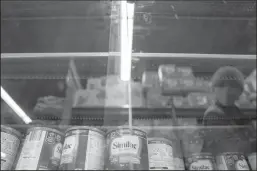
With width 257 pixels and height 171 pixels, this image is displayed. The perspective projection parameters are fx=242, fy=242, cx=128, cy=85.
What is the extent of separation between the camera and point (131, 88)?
5.37 ft

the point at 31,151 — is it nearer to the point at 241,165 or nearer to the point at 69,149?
the point at 69,149

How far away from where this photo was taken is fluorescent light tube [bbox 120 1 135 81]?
4.33 feet

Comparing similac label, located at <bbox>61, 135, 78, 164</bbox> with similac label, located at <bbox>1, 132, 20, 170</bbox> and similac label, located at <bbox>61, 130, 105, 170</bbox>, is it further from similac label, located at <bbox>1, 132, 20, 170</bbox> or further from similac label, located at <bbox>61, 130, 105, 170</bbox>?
similac label, located at <bbox>1, 132, 20, 170</bbox>

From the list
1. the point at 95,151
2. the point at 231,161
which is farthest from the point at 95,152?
the point at 231,161

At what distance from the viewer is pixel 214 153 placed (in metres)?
1.13

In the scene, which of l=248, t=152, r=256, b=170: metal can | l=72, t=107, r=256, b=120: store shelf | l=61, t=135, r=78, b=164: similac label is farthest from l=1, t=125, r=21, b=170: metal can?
l=248, t=152, r=256, b=170: metal can

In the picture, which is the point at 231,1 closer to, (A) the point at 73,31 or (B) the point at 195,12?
(B) the point at 195,12

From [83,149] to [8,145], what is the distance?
Answer: 1.08ft

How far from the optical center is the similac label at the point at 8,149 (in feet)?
3.10

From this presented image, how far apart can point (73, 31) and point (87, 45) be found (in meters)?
0.20

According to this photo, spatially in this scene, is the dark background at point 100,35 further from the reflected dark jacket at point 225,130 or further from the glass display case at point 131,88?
the reflected dark jacket at point 225,130

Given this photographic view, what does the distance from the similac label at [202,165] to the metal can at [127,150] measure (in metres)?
0.28

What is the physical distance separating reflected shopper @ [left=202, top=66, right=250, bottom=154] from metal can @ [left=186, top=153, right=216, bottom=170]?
0.28 feet

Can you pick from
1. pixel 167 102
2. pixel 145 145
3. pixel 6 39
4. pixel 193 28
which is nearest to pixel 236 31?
pixel 193 28
